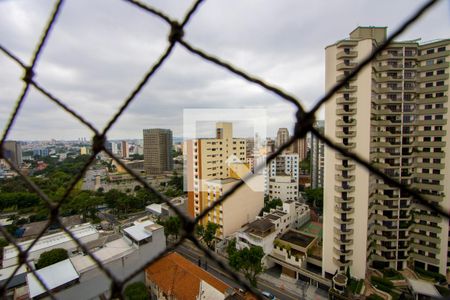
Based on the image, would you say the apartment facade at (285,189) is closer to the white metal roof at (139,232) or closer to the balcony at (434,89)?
the balcony at (434,89)

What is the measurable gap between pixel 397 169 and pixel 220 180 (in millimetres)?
5295

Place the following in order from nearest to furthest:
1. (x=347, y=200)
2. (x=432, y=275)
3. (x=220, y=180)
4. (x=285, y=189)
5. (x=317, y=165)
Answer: (x=347, y=200) < (x=432, y=275) < (x=220, y=180) < (x=285, y=189) < (x=317, y=165)

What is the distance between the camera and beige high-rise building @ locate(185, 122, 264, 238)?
7.61 meters

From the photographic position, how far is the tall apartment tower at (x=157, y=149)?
738 inches

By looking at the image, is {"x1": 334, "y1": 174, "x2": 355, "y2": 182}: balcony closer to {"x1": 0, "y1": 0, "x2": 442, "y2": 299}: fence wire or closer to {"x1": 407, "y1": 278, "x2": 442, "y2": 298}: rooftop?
{"x1": 407, "y1": 278, "x2": 442, "y2": 298}: rooftop

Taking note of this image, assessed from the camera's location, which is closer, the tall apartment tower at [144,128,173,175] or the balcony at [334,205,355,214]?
the balcony at [334,205,355,214]

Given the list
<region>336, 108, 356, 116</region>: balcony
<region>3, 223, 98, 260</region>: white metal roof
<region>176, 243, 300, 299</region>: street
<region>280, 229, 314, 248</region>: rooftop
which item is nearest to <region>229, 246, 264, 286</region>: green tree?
<region>176, 243, 300, 299</region>: street

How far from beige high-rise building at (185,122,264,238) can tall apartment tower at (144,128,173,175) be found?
34.9 feet

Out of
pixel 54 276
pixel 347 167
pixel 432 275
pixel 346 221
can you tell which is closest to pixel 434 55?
pixel 347 167

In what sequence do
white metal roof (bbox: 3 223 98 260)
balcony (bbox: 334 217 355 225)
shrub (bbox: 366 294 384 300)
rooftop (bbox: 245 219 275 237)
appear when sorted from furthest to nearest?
rooftop (bbox: 245 219 275 237)
white metal roof (bbox: 3 223 98 260)
balcony (bbox: 334 217 355 225)
shrub (bbox: 366 294 384 300)

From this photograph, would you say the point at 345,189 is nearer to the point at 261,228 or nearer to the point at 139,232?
the point at 261,228

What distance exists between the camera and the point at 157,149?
18.9 meters

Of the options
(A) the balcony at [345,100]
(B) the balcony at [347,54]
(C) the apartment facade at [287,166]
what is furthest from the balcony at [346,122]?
(C) the apartment facade at [287,166]

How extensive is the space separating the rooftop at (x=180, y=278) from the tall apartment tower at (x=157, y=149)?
14054mm
